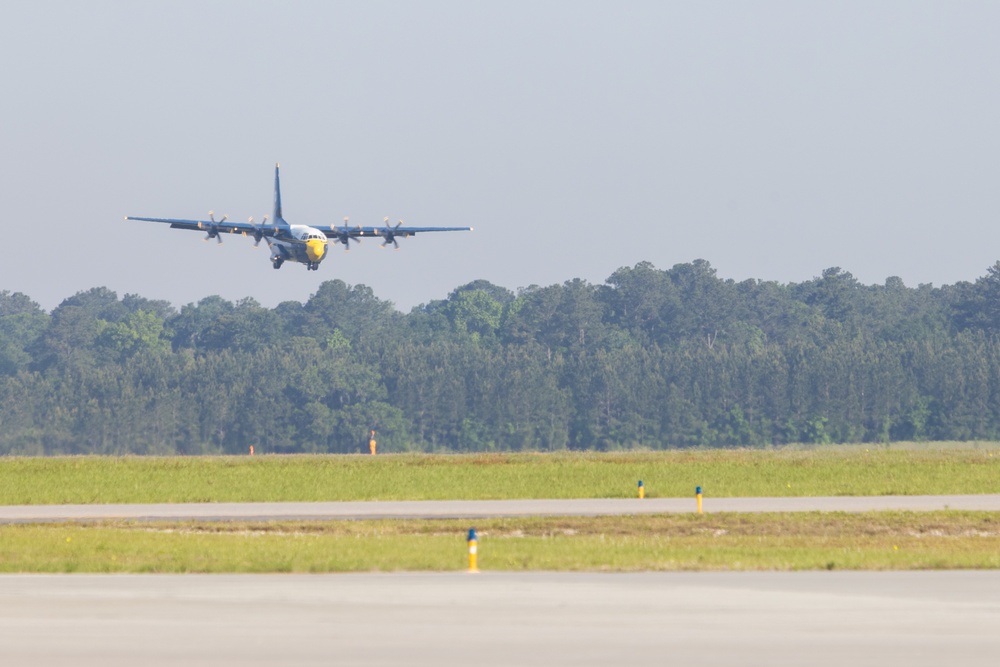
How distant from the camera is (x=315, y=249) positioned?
78.6 m

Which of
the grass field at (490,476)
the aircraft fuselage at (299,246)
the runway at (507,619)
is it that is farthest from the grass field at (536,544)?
the aircraft fuselage at (299,246)

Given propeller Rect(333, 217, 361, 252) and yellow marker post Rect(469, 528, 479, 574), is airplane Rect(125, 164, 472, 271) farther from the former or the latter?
yellow marker post Rect(469, 528, 479, 574)

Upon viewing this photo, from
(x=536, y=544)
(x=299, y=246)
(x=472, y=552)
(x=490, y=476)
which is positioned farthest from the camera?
(x=299, y=246)

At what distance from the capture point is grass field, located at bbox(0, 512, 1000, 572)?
2625 centimetres

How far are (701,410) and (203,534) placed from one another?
10065cm

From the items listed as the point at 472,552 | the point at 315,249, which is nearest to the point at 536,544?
the point at 472,552

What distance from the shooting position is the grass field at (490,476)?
159 feet

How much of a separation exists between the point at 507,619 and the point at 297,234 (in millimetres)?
60674

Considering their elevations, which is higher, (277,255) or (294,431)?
(277,255)

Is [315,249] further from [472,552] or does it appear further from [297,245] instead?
[472,552]

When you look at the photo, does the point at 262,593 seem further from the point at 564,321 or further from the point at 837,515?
the point at 564,321

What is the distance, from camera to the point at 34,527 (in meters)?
36.2

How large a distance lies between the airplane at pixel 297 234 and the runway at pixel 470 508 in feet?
116

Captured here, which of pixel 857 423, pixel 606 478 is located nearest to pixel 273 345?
pixel 857 423
